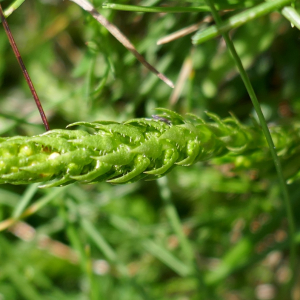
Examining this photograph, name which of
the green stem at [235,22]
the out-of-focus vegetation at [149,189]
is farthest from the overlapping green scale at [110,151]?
the out-of-focus vegetation at [149,189]

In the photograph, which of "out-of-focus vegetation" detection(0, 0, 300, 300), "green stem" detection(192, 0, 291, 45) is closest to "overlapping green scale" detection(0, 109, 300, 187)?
"green stem" detection(192, 0, 291, 45)

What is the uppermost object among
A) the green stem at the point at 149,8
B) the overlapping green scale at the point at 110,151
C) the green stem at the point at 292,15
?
the green stem at the point at 149,8

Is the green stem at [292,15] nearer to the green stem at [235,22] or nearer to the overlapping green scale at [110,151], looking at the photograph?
the green stem at [235,22]

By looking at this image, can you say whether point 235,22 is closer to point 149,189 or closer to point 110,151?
point 110,151

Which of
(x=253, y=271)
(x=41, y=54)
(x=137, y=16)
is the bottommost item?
(x=253, y=271)

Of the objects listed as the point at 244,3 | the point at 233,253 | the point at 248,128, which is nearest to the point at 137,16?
the point at 244,3

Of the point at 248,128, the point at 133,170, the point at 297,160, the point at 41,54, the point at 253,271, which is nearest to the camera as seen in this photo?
the point at 133,170

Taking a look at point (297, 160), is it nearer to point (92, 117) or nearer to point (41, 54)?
point (92, 117)
